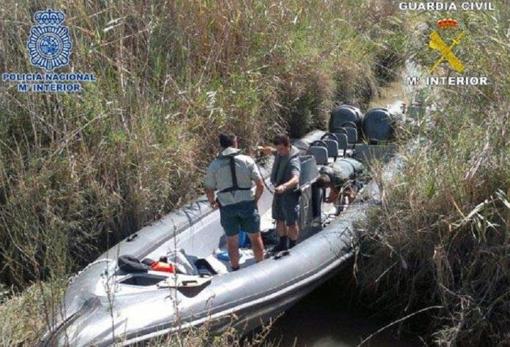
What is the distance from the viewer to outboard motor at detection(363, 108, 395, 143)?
9.38 meters

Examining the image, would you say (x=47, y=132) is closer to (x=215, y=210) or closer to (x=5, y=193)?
(x=5, y=193)

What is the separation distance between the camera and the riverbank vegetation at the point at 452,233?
20.0ft

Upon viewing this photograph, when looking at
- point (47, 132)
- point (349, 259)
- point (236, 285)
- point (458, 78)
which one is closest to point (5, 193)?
point (47, 132)

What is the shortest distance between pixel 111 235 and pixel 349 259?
91.7 inches

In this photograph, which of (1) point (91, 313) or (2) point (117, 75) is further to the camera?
(2) point (117, 75)

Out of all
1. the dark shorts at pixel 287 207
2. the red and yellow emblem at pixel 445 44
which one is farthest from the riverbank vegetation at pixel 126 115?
the red and yellow emblem at pixel 445 44

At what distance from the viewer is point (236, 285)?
6.05 m

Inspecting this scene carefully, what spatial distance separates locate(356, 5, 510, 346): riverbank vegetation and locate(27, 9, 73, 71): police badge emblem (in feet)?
11.6

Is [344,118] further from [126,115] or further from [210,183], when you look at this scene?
[210,183]

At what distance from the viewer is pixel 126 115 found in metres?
7.98

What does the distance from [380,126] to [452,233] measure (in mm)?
3169

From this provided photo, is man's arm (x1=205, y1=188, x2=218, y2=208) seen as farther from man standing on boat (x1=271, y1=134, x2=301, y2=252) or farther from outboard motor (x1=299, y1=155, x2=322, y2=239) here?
outboard motor (x1=299, y1=155, x2=322, y2=239)

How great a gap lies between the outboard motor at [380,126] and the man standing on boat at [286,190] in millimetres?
2439

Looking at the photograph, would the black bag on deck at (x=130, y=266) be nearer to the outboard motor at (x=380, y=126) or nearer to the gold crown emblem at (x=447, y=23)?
the outboard motor at (x=380, y=126)
